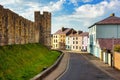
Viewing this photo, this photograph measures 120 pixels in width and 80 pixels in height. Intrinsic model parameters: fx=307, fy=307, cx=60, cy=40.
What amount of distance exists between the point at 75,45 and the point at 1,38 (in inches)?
4655

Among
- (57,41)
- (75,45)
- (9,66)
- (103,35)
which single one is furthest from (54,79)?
(57,41)

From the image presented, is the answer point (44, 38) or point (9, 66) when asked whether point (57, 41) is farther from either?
point (9, 66)

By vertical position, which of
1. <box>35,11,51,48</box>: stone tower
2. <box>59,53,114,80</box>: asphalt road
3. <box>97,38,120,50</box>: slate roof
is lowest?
<box>59,53,114,80</box>: asphalt road

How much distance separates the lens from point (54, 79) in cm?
2798

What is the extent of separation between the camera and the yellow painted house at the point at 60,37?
160 m

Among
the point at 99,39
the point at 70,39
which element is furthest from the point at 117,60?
the point at 70,39

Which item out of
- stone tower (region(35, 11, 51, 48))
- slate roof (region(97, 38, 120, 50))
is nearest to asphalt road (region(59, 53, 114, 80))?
slate roof (region(97, 38, 120, 50))

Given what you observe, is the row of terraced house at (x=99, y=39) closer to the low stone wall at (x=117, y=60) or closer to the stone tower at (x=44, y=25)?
the low stone wall at (x=117, y=60)

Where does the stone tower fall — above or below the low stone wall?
above

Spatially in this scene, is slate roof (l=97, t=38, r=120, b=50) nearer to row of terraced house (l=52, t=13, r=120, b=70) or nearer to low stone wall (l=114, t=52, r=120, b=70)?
row of terraced house (l=52, t=13, r=120, b=70)

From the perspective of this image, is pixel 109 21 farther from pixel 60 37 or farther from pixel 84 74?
pixel 60 37

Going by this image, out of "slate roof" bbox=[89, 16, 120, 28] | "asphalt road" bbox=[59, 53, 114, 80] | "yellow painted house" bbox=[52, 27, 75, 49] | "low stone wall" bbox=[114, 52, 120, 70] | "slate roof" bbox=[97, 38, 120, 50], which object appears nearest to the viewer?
"asphalt road" bbox=[59, 53, 114, 80]

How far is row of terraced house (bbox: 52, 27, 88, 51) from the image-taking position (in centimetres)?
14662

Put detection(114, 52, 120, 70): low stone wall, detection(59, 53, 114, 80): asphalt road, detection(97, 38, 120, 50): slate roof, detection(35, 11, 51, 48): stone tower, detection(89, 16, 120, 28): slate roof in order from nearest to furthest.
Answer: detection(59, 53, 114, 80): asphalt road < detection(114, 52, 120, 70): low stone wall < detection(97, 38, 120, 50): slate roof < detection(89, 16, 120, 28): slate roof < detection(35, 11, 51, 48): stone tower
